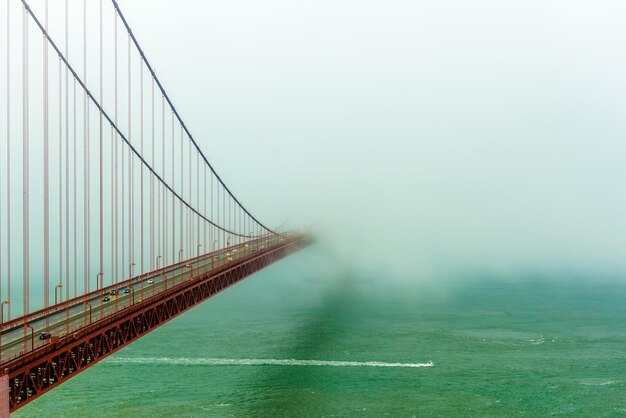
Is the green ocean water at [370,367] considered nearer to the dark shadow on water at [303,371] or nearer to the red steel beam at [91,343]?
the dark shadow on water at [303,371]

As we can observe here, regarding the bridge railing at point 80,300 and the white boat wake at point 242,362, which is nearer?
the bridge railing at point 80,300

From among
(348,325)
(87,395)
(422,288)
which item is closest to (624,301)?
(422,288)

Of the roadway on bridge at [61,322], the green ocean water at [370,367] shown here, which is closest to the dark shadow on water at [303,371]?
the green ocean water at [370,367]

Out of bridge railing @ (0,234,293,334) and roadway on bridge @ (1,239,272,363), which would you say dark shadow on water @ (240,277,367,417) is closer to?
bridge railing @ (0,234,293,334)

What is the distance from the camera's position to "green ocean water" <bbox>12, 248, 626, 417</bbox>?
1638 inches

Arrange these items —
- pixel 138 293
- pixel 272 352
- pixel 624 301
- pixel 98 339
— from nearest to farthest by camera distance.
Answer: pixel 98 339
pixel 138 293
pixel 272 352
pixel 624 301

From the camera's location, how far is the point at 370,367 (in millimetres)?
51625

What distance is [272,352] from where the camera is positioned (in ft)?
189

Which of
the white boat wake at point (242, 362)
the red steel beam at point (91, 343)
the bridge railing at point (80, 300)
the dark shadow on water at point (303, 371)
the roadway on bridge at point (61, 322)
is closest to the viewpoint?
the red steel beam at point (91, 343)

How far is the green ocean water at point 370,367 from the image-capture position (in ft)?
136

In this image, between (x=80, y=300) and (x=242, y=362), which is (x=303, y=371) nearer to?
(x=242, y=362)

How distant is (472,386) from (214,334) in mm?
31879

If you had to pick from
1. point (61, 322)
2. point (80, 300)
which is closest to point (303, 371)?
point (80, 300)

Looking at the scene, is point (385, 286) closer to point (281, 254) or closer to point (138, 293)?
point (281, 254)
